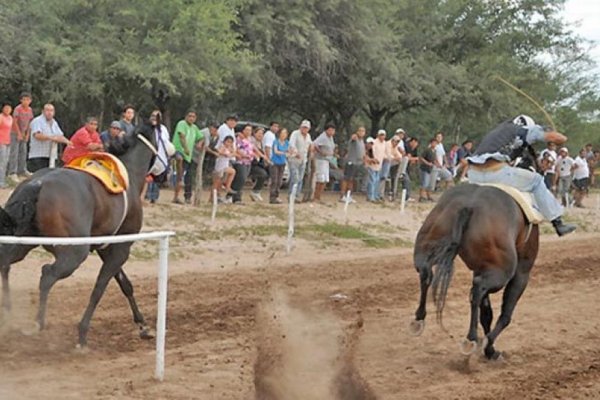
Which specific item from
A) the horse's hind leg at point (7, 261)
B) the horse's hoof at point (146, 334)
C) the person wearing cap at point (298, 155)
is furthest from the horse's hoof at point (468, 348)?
the person wearing cap at point (298, 155)

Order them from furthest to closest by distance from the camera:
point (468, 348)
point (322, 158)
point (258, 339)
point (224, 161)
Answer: point (322, 158) < point (224, 161) < point (258, 339) < point (468, 348)

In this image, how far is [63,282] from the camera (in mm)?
10906

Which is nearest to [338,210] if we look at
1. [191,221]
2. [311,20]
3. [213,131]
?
[213,131]

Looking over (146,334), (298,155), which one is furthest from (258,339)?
(298,155)

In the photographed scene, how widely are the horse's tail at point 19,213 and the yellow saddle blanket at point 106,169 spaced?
779 millimetres

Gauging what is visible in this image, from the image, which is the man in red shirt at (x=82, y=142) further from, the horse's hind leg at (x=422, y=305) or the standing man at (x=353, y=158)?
the standing man at (x=353, y=158)

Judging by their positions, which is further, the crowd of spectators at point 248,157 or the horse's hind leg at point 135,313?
the crowd of spectators at point 248,157

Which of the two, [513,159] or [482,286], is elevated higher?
[513,159]

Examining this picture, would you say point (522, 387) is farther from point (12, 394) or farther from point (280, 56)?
point (280, 56)

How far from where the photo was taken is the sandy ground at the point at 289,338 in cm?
742

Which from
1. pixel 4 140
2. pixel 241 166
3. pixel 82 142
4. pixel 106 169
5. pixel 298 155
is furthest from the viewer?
pixel 298 155

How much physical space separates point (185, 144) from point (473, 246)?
9.86m

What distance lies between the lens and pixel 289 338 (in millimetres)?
8695

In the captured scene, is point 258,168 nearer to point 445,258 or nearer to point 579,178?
point 445,258
